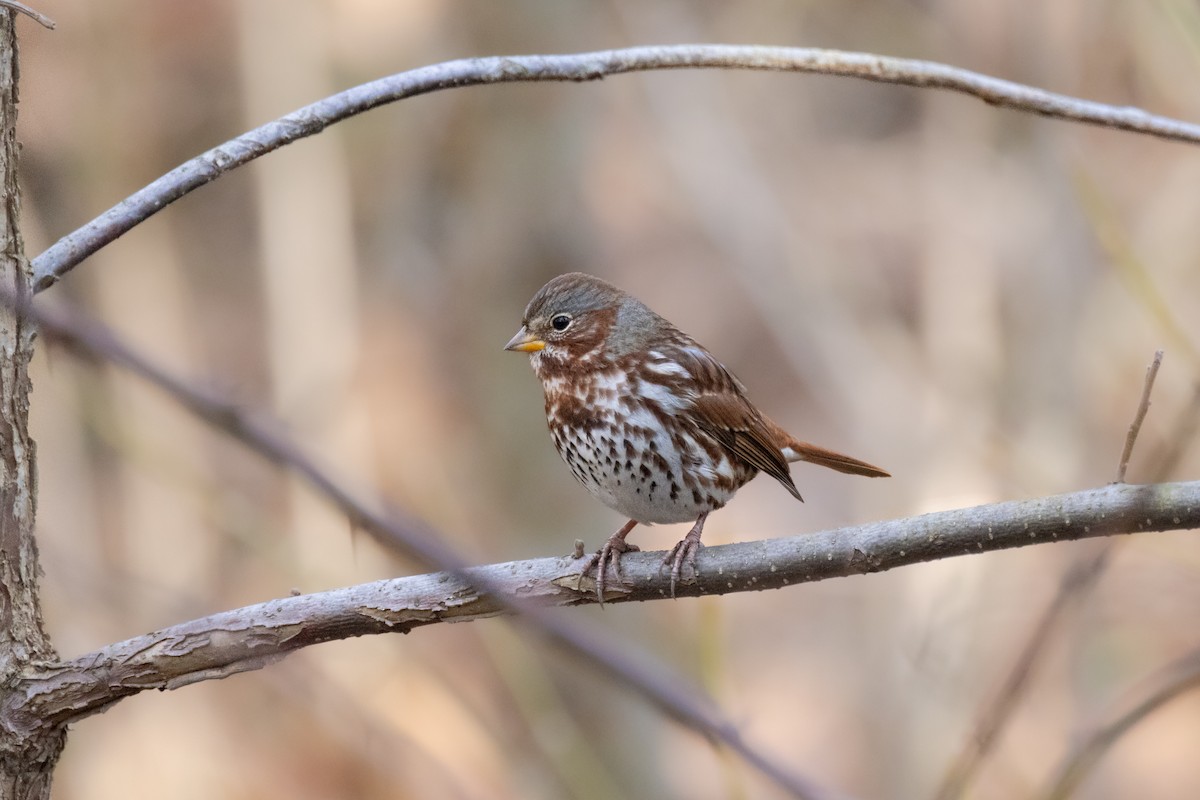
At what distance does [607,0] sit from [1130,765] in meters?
6.53

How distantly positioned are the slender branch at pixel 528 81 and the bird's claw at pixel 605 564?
3.19 ft

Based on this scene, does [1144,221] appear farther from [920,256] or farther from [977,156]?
[920,256]

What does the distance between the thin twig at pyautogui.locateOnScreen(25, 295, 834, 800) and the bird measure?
80.0 inches

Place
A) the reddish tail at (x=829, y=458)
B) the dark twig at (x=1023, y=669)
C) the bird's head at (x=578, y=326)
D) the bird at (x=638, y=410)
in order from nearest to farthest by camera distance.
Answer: the dark twig at (x=1023, y=669), the bird at (x=638, y=410), the bird's head at (x=578, y=326), the reddish tail at (x=829, y=458)

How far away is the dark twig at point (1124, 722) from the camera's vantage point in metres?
1.46

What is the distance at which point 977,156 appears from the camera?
22.9 ft

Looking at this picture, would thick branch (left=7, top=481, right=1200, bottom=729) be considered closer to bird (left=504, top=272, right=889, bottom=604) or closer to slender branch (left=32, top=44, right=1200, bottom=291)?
slender branch (left=32, top=44, right=1200, bottom=291)

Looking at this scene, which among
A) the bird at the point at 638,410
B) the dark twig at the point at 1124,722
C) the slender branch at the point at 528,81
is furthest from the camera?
the bird at the point at 638,410

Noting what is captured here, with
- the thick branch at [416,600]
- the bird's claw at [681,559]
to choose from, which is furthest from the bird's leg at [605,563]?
the thick branch at [416,600]

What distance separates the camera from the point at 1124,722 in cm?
148

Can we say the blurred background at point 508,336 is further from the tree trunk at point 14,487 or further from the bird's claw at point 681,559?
the tree trunk at point 14,487

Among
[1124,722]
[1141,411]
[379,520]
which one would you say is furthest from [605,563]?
[379,520]

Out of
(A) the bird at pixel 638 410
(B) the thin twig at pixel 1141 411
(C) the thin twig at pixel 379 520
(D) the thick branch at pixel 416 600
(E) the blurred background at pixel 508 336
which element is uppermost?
(E) the blurred background at pixel 508 336

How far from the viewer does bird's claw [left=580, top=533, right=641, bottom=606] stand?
236 centimetres
